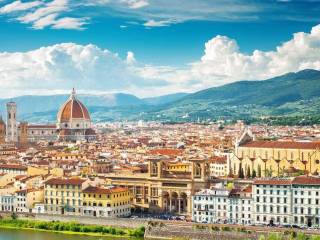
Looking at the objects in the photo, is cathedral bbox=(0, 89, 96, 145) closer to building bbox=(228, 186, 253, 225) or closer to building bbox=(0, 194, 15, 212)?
building bbox=(0, 194, 15, 212)

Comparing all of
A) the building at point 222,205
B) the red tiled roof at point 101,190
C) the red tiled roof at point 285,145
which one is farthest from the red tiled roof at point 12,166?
the building at point 222,205

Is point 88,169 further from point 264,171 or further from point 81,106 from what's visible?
point 81,106

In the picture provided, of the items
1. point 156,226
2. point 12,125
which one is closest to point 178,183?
point 156,226

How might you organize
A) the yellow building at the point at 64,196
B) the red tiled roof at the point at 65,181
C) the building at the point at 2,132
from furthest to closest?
1. the building at the point at 2,132
2. the red tiled roof at the point at 65,181
3. the yellow building at the point at 64,196

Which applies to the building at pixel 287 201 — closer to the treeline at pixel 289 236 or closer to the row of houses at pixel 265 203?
the row of houses at pixel 265 203

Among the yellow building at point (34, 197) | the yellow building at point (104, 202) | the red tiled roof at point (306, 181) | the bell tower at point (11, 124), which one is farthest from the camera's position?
the bell tower at point (11, 124)
